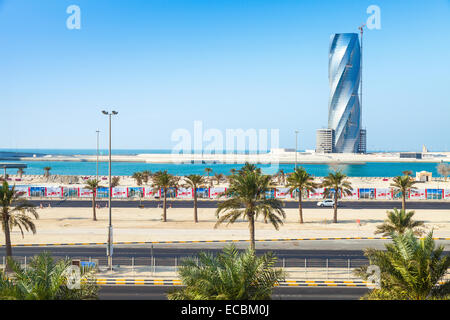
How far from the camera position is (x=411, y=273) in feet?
34.1

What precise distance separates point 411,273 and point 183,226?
30242mm

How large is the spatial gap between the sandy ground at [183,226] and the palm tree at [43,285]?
21766mm

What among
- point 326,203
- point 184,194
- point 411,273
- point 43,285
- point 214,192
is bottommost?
point 326,203

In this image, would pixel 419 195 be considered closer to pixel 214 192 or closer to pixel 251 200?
pixel 214 192

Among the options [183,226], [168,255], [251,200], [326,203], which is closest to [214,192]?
[326,203]

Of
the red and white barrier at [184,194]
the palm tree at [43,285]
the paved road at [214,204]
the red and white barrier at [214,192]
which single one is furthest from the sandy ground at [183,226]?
the palm tree at [43,285]

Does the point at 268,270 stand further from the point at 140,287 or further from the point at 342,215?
the point at 342,215

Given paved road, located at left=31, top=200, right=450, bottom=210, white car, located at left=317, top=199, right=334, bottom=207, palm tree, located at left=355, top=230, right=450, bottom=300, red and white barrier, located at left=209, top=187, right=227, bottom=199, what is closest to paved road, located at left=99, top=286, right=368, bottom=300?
palm tree, located at left=355, top=230, right=450, bottom=300

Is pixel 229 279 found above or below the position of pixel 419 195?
above

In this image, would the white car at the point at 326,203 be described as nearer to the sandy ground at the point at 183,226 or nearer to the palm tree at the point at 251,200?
the sandy ground at the point at 183,226
